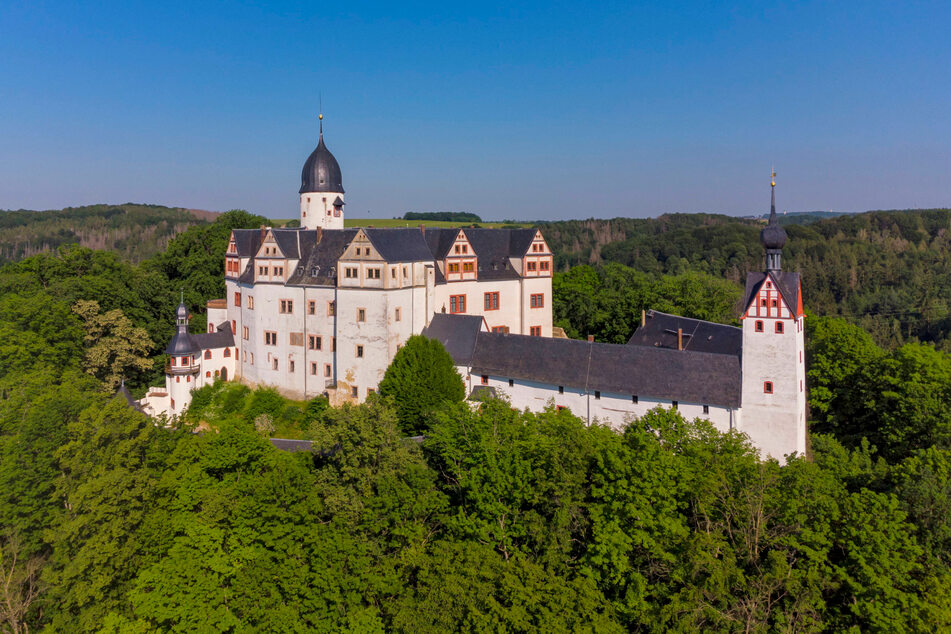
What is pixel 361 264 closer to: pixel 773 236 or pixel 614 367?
pixel 614 367

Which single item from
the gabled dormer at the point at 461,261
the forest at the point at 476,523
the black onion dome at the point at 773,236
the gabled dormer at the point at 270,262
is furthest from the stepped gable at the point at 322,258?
the black onion dome at the point at 773,236

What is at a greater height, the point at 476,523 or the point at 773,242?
the point at 773,242

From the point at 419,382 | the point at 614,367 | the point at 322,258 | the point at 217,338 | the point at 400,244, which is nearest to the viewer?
the point at 614,367

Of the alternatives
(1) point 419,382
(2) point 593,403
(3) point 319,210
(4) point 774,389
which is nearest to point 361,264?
(1) point 419,382

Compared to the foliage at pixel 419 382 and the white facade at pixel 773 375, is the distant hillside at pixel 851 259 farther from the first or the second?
the foliage at pixel 419 382

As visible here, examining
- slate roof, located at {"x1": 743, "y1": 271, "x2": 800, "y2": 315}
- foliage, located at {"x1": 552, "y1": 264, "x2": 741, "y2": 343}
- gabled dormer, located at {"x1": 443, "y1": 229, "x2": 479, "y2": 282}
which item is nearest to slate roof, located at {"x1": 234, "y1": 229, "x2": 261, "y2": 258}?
gabled dormer, located at {"x1": 443, "y1": 229, "x2": 479, "y2": 282}

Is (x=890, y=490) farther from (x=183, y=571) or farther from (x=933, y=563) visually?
(x=183, y=571)

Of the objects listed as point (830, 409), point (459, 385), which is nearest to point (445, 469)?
point (459, 385)
